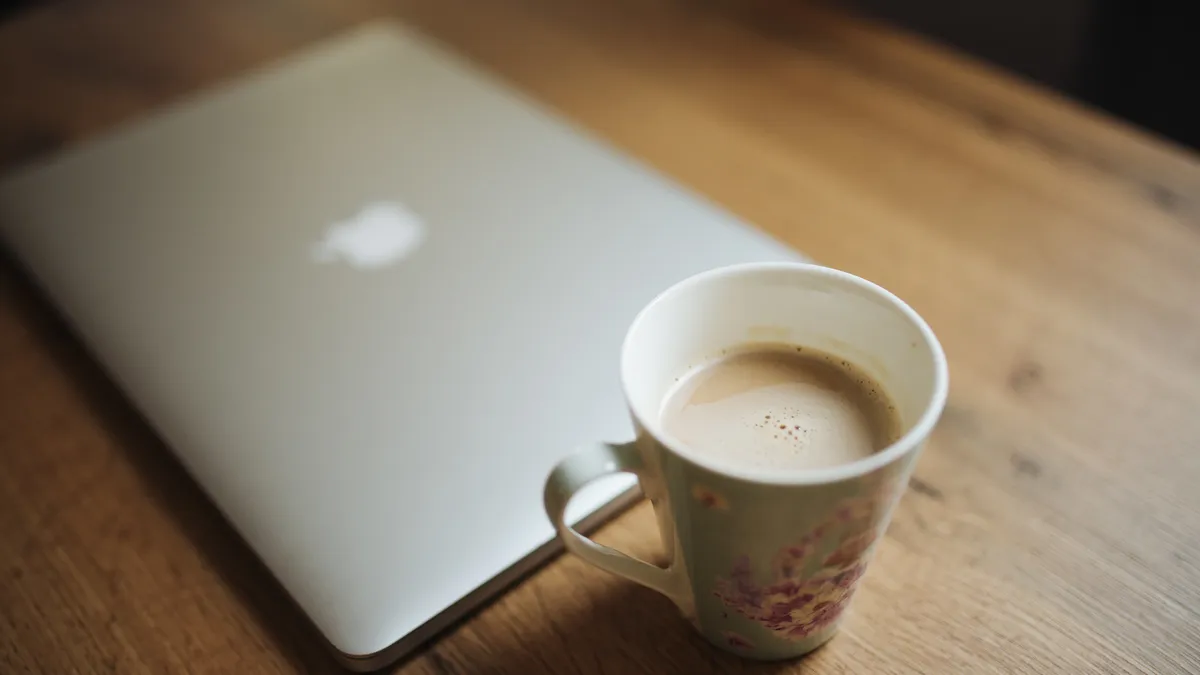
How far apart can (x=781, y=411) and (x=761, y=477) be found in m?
0.09

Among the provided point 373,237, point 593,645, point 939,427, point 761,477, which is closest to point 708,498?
point 761,477

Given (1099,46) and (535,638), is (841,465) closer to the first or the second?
(535,638)

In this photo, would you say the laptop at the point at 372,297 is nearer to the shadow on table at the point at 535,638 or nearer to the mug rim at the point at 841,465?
the shadow on table at the point at 535,638

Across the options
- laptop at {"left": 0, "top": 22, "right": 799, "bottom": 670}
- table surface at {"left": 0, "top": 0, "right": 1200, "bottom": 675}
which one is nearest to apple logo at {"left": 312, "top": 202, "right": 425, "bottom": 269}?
laptop at {"left": 0, "top": 22, "right": 799, "bottom": 670}

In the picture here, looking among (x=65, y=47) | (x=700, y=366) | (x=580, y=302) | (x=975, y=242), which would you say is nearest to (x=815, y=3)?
(x=975, y=242)

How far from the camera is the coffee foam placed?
0.38 metres

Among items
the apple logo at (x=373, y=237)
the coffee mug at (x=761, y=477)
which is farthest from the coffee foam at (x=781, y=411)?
the apple logo at (x=373, y=237)

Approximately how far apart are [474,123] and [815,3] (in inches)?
16.0

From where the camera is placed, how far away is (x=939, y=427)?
0.52m

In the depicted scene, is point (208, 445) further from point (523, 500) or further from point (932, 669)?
point (932, 669)

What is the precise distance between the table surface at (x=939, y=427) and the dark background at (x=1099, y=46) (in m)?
0.44

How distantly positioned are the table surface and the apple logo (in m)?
0.16

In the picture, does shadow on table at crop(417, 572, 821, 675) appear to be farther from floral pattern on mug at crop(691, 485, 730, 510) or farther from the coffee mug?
floral pattern on mug at crop(691, 485, 730, 510)

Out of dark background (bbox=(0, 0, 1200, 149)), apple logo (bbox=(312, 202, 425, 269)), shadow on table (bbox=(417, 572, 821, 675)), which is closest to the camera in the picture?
shadow on table (bbox=(417, 572, 821, 675))
